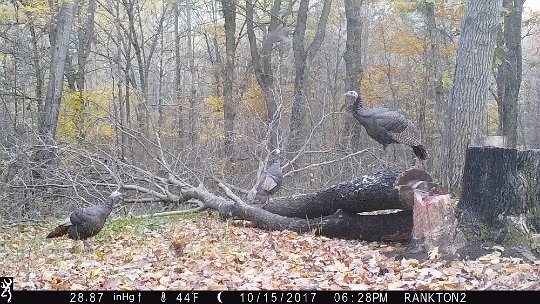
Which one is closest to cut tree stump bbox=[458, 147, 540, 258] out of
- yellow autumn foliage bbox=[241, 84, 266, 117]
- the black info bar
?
the black info bar

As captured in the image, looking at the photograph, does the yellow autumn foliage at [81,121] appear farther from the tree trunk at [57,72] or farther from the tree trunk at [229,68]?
the tree trunk at [229,68]

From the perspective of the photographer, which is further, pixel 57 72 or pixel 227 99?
pixel 227 99

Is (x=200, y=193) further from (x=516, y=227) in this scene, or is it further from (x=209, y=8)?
(x=209, y=8)

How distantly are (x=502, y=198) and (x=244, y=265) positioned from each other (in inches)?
110

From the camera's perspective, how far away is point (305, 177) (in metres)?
14.8

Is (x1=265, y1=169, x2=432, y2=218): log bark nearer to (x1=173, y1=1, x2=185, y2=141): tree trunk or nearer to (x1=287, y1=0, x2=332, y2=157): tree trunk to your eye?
(x1=287, y1=0, x2=332, y2=157): tree trunk

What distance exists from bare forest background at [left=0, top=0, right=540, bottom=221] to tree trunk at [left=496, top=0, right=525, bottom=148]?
6 cm

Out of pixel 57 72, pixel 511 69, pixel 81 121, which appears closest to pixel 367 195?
pixel 57 72

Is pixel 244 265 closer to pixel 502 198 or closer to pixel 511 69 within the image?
pixel 502 198

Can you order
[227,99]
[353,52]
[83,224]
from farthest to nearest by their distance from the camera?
[227,99] → [353,52] → [83,224]

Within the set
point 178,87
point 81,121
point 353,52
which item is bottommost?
point 81,121

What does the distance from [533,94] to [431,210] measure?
26.8m

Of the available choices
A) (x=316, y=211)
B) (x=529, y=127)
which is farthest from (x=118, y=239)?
(x=529, y=127)

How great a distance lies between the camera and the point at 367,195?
7.04 m
